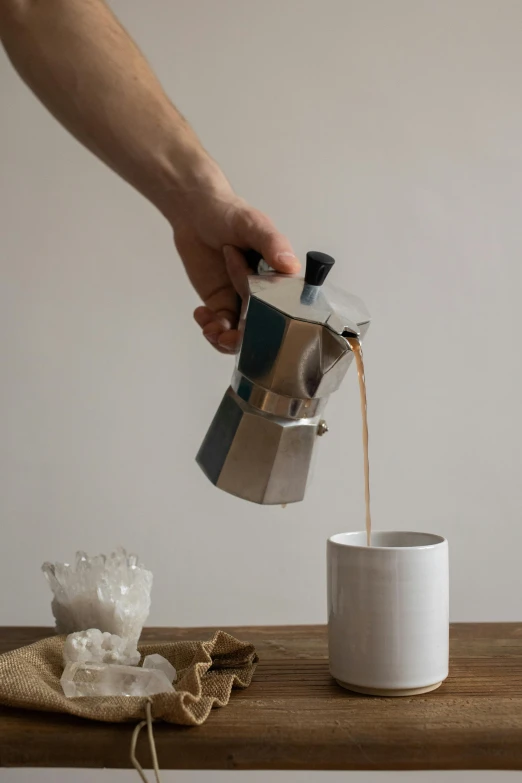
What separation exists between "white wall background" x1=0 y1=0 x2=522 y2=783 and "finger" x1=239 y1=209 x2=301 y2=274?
0.79 metres

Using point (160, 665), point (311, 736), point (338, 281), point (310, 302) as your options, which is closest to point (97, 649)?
point (160, 665)

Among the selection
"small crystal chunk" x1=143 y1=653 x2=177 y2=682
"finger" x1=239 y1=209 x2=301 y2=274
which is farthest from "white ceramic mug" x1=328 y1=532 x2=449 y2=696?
"finger" x1=239 y1=209 x2=301 y2=274

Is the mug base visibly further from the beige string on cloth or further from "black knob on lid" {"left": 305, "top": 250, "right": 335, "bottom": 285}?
"black knob on lid" {"left": 305, "top": 250, "right": 335, "bottom": 285}

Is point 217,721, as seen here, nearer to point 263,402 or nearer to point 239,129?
point 263,402

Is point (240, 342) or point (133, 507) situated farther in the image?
point (133, 507)

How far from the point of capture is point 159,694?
1.96ft

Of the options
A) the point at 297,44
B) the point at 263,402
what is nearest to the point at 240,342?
the point at 263,402

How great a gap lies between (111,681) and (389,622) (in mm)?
213

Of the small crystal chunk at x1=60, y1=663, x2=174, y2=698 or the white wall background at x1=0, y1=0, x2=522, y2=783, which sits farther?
the white wall background at x1=0, y1=0, x2=522, y2=783

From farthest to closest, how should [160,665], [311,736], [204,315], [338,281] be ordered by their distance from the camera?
[338,281] < [204,315] < [160,665] < [311,736]

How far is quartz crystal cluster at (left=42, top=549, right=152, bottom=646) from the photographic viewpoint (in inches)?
30.3

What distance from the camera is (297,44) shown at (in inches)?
61.9

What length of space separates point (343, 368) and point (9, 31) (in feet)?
1.79

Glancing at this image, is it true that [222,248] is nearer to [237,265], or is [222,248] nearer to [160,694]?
[237,265]
